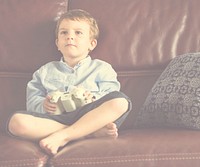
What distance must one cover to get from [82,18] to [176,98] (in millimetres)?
512

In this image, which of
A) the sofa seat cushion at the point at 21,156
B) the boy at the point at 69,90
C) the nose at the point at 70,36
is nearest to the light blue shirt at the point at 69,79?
the boy at the point at 69,90

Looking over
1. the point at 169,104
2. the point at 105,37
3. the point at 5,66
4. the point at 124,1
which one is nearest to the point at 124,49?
the point at 105,37

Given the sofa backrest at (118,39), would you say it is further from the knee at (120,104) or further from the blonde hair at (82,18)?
the knee at (120,104)

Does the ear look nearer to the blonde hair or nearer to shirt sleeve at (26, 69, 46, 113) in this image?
the blonde hair

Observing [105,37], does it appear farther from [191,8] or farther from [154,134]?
[154,134]

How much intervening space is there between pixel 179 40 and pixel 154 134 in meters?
0.56

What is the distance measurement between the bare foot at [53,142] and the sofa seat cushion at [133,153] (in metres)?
0.04

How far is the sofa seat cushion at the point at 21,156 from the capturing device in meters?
1.30

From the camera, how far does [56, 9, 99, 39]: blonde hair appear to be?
73.0 inches

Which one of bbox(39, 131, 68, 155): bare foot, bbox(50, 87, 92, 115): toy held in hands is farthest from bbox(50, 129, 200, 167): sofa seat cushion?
bbox(50, 87, 92, 115): toy held in hands

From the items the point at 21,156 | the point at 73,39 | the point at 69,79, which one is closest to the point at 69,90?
the point at 69,79

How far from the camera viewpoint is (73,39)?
1839 mm

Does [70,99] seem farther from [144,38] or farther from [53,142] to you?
[144,38]

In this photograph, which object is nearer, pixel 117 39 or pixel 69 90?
pixel 69 90
